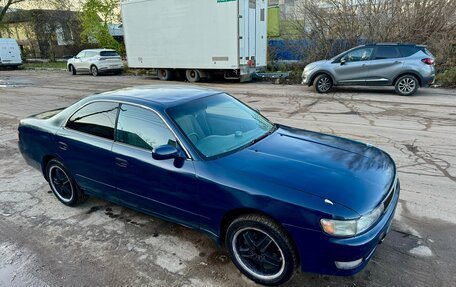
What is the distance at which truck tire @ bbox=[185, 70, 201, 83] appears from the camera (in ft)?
52.9

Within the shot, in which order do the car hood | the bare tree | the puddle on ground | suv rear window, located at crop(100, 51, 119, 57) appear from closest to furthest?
the car hood < the puddle on ground < suv rear window, located at crop(100, 51, 119, 57) < the bare tree

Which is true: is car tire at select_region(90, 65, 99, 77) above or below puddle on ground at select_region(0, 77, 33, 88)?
above

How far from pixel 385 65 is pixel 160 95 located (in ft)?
30.6

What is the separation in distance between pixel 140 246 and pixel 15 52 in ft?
112

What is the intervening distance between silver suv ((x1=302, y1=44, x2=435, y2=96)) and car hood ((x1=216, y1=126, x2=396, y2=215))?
8382mm

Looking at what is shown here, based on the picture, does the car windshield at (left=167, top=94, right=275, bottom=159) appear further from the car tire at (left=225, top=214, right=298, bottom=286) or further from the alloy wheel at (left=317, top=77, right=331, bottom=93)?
the alloy wheel at (left=317, top=77, right=331, bottom=93)

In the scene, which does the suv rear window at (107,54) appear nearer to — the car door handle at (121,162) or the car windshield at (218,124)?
the car windshield at (218,124)

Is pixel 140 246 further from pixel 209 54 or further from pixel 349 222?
pixel 209 54

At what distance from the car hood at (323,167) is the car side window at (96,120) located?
146cm

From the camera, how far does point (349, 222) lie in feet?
7.20

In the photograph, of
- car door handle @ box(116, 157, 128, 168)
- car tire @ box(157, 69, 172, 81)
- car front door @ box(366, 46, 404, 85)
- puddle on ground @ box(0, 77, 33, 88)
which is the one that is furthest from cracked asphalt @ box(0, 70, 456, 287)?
puddle on ground @ box(0, 77, 33, 88)

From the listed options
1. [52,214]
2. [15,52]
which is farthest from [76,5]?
[52,214]

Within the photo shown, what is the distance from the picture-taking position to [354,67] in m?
10.9

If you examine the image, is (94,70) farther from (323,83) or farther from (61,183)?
(61,183)
